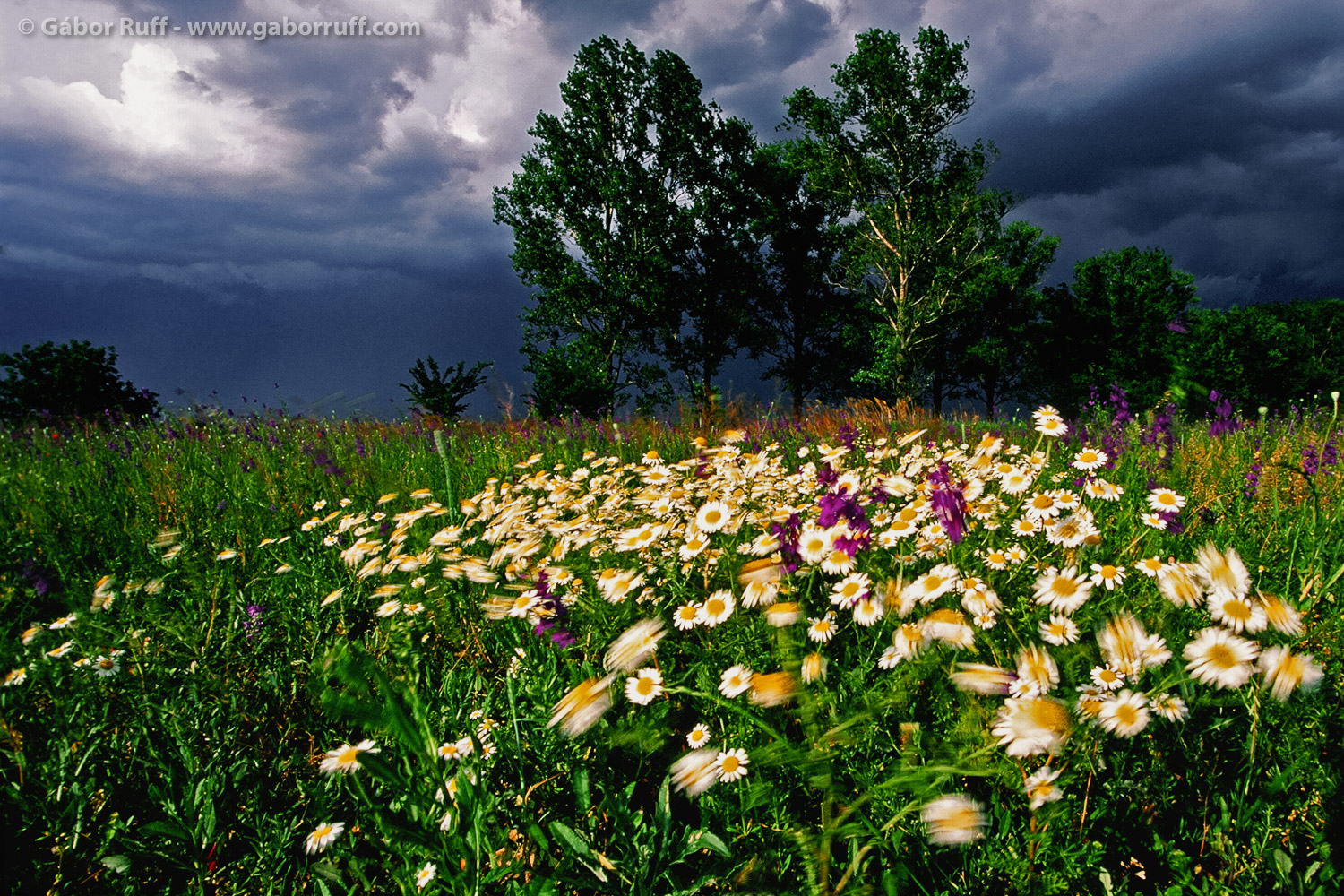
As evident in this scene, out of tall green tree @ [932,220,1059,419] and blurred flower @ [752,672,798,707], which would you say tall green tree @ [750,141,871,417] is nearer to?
tall green tree @ [932,220,1059,419]

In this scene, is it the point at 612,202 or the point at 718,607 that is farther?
the point at 612,202

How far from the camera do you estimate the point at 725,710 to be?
150 cm

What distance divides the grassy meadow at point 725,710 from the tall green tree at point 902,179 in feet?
66.1

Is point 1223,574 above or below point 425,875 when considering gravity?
above

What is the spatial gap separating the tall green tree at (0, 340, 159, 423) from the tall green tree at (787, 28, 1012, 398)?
76.0 ft

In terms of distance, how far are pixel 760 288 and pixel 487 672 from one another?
2474 centimetres

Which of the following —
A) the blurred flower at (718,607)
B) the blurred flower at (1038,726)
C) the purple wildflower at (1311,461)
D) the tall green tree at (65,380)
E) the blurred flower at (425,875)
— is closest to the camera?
the blurred flower at (1038,726)

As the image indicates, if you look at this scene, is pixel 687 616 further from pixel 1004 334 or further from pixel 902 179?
pixel 1004 334

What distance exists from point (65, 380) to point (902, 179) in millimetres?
27102

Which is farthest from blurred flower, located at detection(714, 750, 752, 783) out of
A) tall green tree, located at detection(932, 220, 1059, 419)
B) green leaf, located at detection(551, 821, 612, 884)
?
Answer: tall green tree, located at detection(932, 220, 1059, 419)

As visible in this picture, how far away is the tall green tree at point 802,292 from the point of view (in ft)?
80.1

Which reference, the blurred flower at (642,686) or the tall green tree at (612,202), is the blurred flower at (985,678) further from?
the tall green tree at (612,202)

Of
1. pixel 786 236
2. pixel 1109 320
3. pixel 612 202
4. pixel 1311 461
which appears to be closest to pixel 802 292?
pixel 786 236

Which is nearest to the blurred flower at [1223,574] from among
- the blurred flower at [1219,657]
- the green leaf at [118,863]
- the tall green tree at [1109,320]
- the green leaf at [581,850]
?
the blurred flower at [1219,657]
